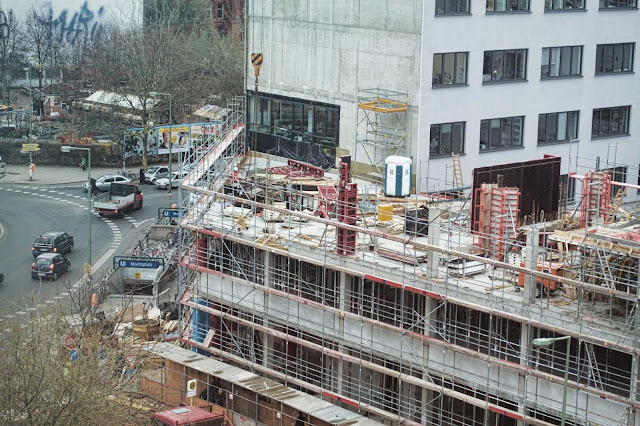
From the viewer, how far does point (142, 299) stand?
2879 inches

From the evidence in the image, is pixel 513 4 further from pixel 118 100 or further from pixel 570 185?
pixel 118 100

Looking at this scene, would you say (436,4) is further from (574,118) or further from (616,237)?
(616,237)

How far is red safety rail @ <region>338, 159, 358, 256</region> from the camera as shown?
50625mm

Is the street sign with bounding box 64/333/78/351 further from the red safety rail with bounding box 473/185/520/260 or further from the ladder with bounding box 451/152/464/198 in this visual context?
the red safety rail with bounding box 473/185/520/260

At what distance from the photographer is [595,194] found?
5022 centimetres

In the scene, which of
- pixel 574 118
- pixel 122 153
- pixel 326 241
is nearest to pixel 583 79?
pixel 574 118

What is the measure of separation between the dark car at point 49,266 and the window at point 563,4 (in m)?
33.5

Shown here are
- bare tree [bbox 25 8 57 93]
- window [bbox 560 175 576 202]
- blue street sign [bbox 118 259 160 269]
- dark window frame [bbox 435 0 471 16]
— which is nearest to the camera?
dark window frame [bbox 435 0 471 16]

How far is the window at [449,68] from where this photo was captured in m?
58.8

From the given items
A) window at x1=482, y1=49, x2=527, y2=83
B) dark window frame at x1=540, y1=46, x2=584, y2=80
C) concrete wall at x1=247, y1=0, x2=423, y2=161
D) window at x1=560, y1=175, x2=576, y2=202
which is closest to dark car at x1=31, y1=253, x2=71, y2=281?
concrete wall at x1=247, y1=0, x2=423, y2=161

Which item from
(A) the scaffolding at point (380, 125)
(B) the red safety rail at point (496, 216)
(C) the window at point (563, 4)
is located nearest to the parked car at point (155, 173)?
(A) the scaffolding at point (380, 125)

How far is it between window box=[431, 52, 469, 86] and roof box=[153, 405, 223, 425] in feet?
60.9

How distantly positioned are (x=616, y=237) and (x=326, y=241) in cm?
1292

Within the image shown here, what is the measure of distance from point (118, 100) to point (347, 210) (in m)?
65.4
